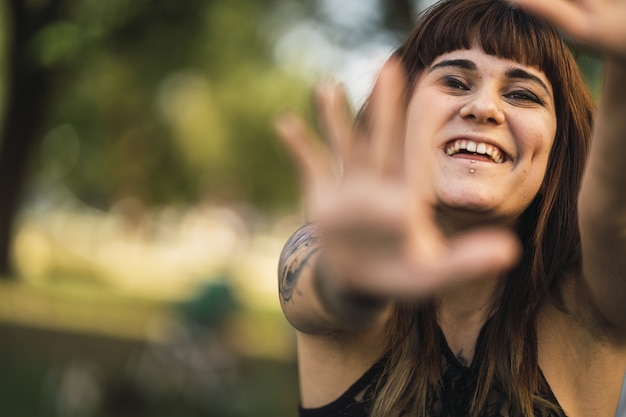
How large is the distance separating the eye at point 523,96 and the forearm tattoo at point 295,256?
601 mm

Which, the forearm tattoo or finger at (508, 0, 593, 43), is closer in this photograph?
finger at (508, 0, 593, 43)

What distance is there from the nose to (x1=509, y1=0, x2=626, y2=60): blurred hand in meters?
0.56

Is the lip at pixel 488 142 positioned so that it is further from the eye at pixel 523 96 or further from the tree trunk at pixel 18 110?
the tree trunk at pixel 18 110

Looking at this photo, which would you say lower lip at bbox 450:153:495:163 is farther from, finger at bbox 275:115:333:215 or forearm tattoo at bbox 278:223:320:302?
finger at bbox 275:115:333:215

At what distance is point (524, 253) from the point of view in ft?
7.63

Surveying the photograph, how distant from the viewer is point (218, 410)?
8.72 m

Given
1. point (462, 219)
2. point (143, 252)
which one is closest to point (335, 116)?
point (462, 219)

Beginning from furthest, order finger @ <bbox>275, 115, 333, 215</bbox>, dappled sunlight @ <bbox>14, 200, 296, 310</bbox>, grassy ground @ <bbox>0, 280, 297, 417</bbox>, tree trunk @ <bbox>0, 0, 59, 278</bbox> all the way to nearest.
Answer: dappled sunlight @ <bbox>14, 200, 296, 310</bbox>, tree trunk @ <bbox>0, 0, 59, 278</bbox>, grassy ground @ <bbox>0, 280, 297, 417</bbox>, finger @ <bbox>275, 115, 333, 215</bbox>

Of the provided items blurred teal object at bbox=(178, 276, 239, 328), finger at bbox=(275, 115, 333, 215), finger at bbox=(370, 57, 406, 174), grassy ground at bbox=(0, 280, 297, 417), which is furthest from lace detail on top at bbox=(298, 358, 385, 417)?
blurred teal object at bbox=(178, 276, 239, 328)

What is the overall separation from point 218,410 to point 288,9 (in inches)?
212

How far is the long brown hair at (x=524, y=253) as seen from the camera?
218cm

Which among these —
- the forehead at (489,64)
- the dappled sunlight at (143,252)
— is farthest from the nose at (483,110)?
the dappled sunlight at (143,252)

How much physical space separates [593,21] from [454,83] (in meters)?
0.72

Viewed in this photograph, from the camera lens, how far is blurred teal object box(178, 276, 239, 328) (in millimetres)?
8969
